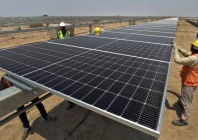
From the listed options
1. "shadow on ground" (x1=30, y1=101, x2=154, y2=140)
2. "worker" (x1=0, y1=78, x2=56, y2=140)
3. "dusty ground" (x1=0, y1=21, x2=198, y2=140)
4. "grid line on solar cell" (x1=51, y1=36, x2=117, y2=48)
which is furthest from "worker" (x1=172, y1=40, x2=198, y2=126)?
"worker" (x1=0, y1=78, x2=56, y2=140)

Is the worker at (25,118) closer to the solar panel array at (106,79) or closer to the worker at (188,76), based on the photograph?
the solar panel array at (106,79)

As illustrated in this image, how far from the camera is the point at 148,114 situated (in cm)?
256

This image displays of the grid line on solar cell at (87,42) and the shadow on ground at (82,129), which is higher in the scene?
the grid line on solar cell at (87,42)

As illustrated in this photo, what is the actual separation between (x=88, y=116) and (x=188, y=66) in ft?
14.9

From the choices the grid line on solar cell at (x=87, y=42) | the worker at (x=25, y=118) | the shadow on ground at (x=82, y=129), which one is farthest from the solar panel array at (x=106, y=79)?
the shadow on ground at (x=82, y=129)

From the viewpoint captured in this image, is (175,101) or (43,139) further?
(175,101)

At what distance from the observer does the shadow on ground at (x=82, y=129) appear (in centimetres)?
547

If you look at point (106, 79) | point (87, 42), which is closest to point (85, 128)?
point (106, 79)

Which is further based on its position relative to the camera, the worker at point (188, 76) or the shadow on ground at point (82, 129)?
the shadow on ground at point (82, 129)

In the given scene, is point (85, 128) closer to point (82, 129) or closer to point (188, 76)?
point (82, 129)

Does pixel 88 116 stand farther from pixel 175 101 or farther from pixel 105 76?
pixel 175 101

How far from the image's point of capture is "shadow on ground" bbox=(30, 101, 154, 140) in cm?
547

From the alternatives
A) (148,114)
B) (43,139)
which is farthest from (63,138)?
(148,114)

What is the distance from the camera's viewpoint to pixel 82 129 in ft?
19.1
